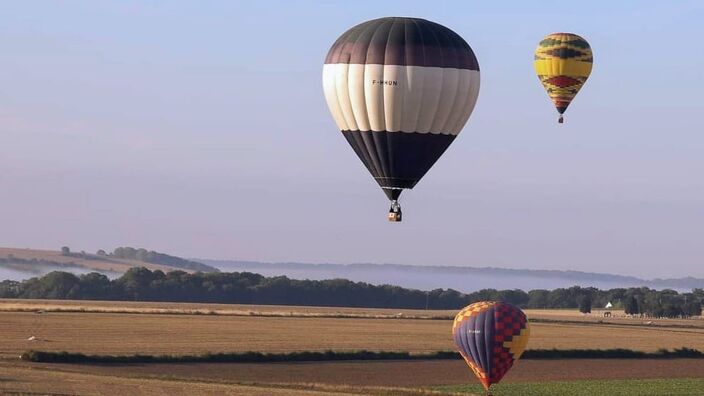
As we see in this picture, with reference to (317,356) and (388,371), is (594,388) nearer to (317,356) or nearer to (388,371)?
(388,371)

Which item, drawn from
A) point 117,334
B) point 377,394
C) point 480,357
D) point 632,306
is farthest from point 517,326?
point 632,306

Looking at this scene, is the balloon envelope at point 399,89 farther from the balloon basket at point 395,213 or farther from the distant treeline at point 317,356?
the distant treeline at point 317,356

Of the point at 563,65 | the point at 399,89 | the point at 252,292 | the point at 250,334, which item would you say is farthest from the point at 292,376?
the point at 252,292

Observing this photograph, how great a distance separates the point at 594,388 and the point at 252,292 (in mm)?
91906

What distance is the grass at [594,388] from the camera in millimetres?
48969

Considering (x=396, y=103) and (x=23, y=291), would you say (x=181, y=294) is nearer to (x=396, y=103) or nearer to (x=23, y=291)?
(x=23, y=291)

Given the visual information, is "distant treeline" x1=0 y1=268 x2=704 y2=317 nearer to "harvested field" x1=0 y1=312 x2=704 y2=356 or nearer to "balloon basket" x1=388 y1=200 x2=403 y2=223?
"harvested field" x1=0 y1=312 x2=704 y2=356

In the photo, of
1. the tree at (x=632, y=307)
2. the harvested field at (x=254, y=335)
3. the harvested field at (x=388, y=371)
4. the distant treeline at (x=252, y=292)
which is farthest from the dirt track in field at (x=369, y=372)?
the tree at (x=632, y=307)

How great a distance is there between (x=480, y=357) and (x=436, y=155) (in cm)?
671

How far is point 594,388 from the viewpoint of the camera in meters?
51.6

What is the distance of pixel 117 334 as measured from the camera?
6875 centimetres

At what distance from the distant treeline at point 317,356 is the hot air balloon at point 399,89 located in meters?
15.4

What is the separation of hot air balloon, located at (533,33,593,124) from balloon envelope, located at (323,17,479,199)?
51.9ft

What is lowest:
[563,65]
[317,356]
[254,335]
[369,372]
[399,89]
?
[369,372]
